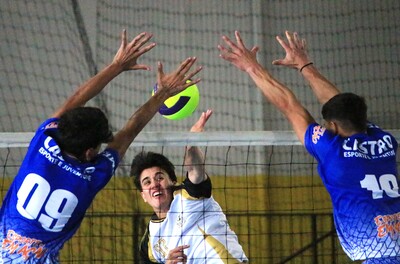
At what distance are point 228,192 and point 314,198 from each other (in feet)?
4.06

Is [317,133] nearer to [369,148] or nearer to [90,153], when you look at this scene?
[369,148]

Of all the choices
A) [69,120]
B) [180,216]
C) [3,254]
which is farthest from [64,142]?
[180,216]

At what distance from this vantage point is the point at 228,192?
11.2 meters

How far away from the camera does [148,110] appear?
4.56 meters

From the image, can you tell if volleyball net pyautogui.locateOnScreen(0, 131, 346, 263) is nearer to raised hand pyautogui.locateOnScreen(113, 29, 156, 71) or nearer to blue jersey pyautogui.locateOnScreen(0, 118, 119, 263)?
raised hand pyautogui.locateOnScreen(113, 29, 156, 71)

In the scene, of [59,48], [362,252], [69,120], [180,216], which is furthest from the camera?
[59,48]

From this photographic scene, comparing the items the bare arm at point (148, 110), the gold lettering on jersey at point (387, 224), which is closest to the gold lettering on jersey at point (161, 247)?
the bare arm at point (148, 110)

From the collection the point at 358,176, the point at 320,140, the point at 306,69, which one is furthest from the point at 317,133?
the point at 306,69

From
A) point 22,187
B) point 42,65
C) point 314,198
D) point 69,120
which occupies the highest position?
point 42,65

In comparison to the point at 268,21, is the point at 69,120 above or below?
below

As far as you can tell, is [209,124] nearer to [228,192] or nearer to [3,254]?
[228,192]

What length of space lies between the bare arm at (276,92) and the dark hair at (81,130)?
103 centimetres

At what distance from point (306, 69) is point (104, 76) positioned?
4.16 feet

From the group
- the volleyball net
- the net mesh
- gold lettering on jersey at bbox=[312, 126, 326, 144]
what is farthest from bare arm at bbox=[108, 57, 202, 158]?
the net mesh
